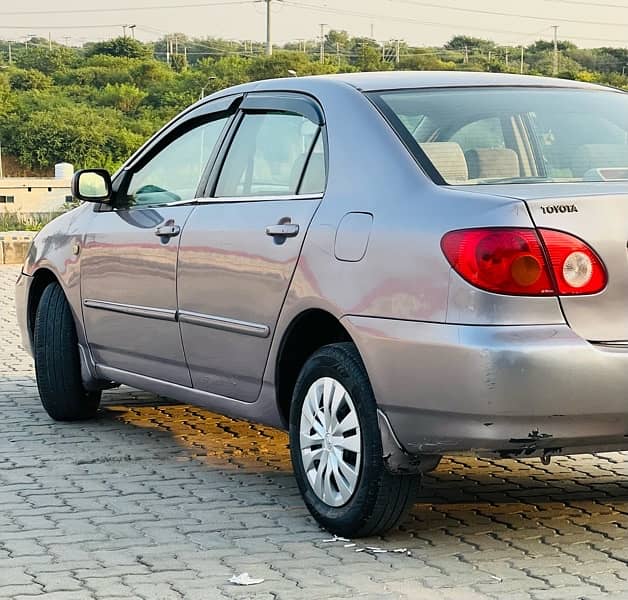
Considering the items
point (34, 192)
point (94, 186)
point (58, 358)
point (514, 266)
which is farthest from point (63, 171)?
point (514, 266)

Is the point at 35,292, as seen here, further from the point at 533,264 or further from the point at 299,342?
the point at 533,264

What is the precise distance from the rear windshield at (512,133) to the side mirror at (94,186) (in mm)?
1994

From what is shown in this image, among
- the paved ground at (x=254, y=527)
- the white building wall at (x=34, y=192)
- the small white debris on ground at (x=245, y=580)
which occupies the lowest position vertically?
the white building wall at (x=34, y=192)

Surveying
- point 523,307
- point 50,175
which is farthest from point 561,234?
point 50,175

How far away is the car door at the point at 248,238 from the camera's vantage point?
5551 mm

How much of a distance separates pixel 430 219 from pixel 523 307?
455 mm

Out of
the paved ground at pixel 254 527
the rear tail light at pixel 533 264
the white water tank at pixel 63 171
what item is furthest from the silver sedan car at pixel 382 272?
the white water tank at pixel 63 171

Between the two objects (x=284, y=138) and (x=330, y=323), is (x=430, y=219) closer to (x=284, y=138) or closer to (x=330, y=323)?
(x=330, y=323)

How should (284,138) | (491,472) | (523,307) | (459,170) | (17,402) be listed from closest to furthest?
(523,307) → (459,170) → (284,138) → (491,472) → (17,402)

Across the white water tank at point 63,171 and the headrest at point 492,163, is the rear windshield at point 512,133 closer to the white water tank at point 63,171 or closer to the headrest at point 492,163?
the headrest at point 492,163

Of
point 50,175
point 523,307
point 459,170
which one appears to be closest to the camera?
point 523,307

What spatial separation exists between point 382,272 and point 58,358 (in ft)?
10.1

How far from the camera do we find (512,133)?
17.8 feet

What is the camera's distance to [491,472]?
6.43m
